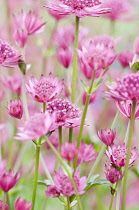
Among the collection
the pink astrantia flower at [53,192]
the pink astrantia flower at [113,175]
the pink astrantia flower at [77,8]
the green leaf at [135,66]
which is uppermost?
the pink astrantia flower at [77,8]

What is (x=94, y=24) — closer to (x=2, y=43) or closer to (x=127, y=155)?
(x=2, y=43)

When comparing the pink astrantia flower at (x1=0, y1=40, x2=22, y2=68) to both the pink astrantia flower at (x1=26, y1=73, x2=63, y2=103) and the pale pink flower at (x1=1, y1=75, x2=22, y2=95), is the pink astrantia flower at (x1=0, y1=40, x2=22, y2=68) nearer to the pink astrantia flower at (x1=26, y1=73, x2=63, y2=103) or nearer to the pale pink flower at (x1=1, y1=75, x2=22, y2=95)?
the pink astrantia flower at (x1=26, y1=73, x2=63, y2=103)

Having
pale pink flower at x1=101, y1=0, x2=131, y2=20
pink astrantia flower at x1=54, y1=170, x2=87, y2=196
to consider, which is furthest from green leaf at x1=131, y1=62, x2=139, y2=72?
pale pink flower at x1=101, y1=0, x2=131, y2=20

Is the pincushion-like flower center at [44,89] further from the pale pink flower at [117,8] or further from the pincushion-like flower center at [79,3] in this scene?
the pale pink flower at [117,8]

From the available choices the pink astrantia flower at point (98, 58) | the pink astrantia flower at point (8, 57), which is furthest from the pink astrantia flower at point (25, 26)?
the pink astrantia flower at point (98, 58)

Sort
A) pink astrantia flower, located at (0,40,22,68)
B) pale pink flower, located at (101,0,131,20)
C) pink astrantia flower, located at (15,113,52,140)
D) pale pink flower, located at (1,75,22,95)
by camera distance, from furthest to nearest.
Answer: pale pink flower, located at (101,0,131,20) → pale pink flower, located at (1,75,22,95) → pink astrantia flower, located at (0,40,22,68) → pink astrantia flower, located at (15,113,52,140)
